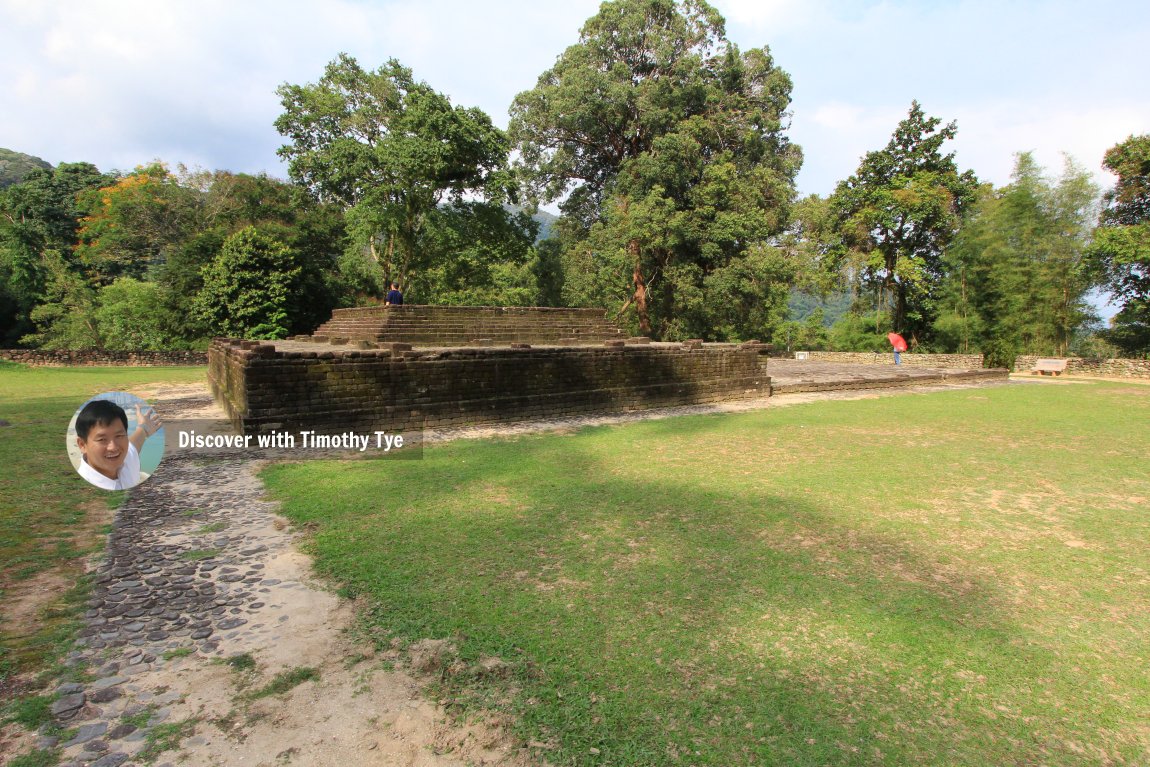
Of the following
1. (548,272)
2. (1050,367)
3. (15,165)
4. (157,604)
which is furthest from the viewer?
(15,165)

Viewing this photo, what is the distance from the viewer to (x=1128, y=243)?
1683 centimetres

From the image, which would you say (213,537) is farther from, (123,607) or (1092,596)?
(1092,596)

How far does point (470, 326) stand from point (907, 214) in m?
18.9

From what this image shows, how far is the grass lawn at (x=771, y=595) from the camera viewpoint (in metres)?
1.68

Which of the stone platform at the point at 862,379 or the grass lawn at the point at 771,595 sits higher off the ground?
the stone platform at the point at 862,379

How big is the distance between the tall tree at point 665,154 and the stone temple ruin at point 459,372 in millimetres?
8629

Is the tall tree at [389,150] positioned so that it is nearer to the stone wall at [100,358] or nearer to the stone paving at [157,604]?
the stone wall at [100,358]

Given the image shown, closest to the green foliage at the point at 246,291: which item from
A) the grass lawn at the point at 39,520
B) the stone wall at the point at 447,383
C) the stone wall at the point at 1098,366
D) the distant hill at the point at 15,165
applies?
the stone wall at the point at 447,383

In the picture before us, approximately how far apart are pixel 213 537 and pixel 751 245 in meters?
18.9

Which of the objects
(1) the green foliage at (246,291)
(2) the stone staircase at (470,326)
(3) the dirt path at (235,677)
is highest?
(1) the green foliage at (246,291)

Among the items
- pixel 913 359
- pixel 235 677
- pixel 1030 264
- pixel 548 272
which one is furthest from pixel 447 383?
pixel 1030 264

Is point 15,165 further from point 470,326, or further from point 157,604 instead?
point 157,604

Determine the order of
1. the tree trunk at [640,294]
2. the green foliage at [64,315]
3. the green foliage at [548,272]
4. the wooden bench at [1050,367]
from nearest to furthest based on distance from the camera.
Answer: the wooden bench at [1050,367]
the green foliage at [64,315]
the tree trunk at [640,294]
the green foliage at [548,272]

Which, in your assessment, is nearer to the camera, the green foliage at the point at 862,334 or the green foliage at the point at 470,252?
the green foliage at the point at 470,252
